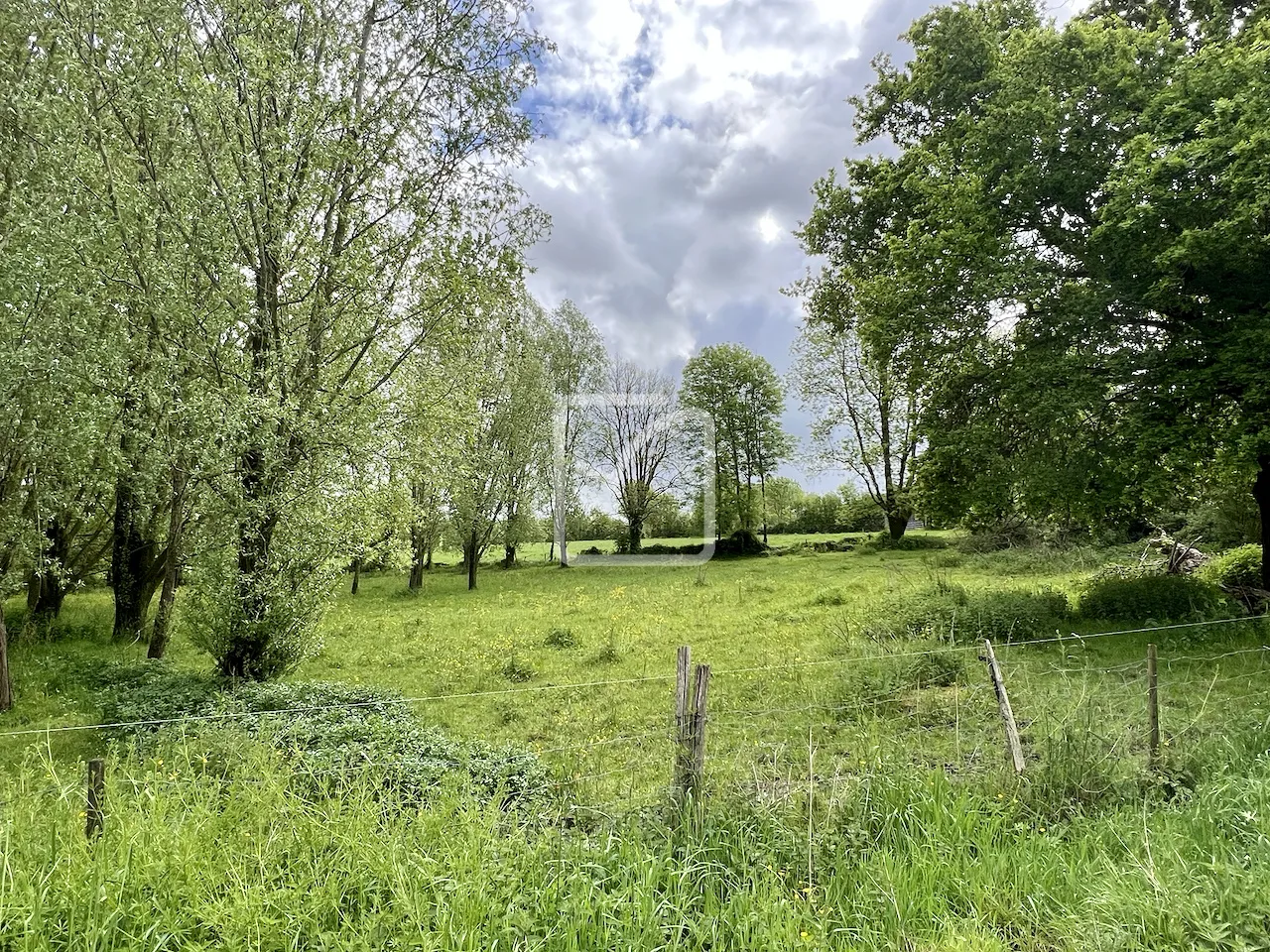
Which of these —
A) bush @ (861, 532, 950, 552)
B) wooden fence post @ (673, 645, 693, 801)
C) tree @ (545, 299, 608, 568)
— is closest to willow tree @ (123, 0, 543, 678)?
wooden fence post @ (673, 645, 693, 801)

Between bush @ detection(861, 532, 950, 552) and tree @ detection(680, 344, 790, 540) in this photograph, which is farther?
tree @ detection(680, 344, 790, 540)

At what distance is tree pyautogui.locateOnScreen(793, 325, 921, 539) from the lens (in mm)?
34344

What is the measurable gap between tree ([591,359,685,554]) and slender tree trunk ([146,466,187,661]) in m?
26.8

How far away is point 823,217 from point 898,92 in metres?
3.44

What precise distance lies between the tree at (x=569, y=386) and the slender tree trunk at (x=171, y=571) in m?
19.6

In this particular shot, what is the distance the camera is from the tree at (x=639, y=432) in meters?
37.9

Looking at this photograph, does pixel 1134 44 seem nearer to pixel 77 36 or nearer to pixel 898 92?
pixel 898 92

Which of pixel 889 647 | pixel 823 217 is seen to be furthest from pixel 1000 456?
pixel 823 217

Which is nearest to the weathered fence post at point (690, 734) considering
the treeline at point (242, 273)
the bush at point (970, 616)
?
the treeline at point (242, 273)

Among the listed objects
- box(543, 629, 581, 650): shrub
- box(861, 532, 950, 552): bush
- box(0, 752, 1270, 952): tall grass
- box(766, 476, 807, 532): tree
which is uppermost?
box(766, 476, 807, 532): tree

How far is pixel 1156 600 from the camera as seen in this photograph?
11.7 metres

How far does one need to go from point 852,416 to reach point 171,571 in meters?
34.0

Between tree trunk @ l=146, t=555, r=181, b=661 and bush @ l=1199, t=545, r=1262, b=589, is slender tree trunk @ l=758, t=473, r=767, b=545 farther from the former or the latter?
tree trunk @ l=146, t=555, r=181, b=661

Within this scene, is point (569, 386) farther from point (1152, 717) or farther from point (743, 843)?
point (743, 843)
